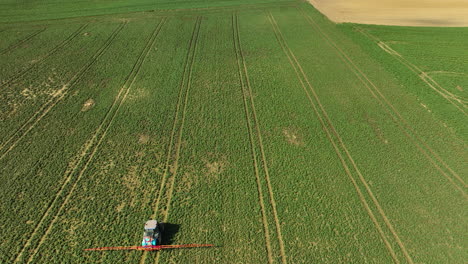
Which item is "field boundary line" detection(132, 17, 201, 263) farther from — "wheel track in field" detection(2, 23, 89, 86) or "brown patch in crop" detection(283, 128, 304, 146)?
"wheel track in field" detection(2, 23, 89, 86)

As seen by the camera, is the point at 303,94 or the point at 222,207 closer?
the point at 222,207

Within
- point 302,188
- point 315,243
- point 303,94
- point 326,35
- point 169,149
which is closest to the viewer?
point 315,243

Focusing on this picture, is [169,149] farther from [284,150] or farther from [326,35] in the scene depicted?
[326,35]

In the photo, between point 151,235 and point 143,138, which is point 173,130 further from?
point 151,235

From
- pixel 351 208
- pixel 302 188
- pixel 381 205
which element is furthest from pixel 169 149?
pixel 381 205

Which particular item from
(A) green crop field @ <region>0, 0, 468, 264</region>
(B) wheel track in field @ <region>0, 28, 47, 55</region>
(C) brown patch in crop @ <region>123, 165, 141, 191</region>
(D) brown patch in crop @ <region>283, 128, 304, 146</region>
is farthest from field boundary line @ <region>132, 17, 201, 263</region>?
(B) wheel track in field @ <region>0, 28, 47, 55</region>

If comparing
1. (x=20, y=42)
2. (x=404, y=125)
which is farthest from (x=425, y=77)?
(x=20, y=42)

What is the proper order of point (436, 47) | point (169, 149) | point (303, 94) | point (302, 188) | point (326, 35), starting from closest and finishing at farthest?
point (302, 188) < point (169, 149) < point (303, 94) < point (436, 47) < point (326, 35)
